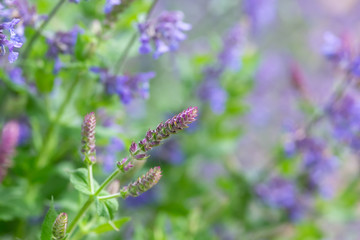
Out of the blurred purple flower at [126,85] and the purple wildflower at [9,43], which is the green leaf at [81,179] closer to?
the purple wildflower at [9,43]

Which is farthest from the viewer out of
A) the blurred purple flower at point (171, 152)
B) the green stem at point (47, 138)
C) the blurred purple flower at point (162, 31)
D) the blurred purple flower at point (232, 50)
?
the blurred purple flower at point (171, 152)

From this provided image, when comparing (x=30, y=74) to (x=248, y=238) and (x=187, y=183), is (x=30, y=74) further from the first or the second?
(x=248, y=238)

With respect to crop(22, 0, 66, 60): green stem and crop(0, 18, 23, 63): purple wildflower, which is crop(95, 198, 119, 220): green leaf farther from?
crop(22, 0, 66, 60): green stem

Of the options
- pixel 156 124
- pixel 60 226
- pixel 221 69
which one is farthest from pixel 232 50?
pixel 60 226

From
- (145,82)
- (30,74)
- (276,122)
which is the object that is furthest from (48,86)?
(276,122)

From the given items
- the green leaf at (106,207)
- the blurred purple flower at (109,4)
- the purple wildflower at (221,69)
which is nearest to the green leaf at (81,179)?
the green leaf at (106,207)

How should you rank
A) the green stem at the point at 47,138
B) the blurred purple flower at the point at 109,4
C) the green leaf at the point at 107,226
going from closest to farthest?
1. the green leaf at the point at 107,226
2. the blurred purple flower at the point at 109,4
3. the green stem at the point at 47,138

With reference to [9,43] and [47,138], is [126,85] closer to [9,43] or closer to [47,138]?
[47,138]

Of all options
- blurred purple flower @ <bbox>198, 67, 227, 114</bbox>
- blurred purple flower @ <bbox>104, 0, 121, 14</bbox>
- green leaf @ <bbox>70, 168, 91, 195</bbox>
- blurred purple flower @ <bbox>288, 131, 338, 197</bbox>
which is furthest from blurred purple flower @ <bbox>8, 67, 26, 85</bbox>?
blurred purple flower @ <bbox>288, 131, 338, 197</bbox>
